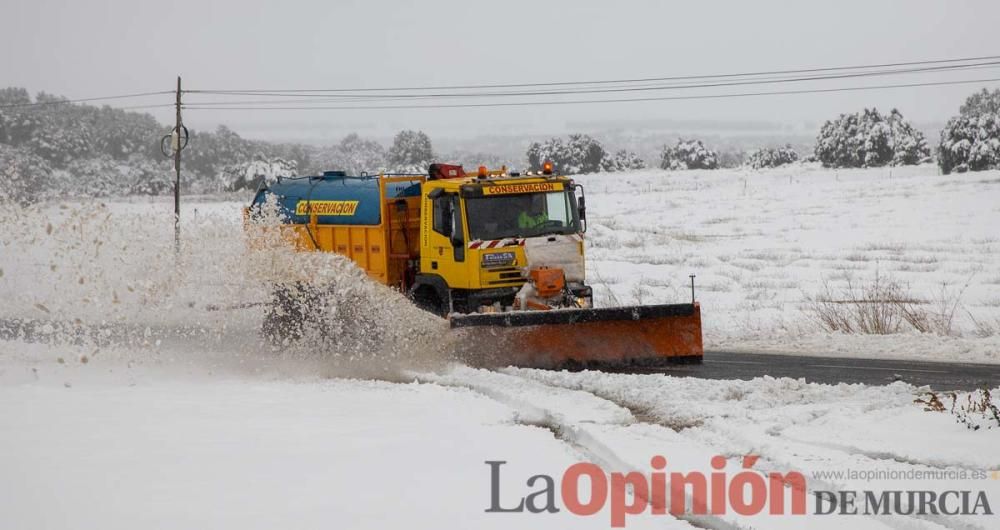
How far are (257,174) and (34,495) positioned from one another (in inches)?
1713

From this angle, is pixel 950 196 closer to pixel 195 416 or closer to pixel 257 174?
pixel 257 174

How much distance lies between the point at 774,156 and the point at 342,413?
10509cm

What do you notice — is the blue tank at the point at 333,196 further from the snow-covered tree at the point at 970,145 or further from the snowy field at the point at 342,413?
the snow-covered tree at the point at 970,145

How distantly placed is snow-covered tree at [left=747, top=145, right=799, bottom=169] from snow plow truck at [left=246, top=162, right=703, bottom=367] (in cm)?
9316

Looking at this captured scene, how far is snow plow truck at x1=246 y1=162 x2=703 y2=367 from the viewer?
42.4ft

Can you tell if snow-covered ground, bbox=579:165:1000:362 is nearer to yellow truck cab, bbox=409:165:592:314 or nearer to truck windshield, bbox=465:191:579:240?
A: yellow truck cab, bbox=409:165:592:314

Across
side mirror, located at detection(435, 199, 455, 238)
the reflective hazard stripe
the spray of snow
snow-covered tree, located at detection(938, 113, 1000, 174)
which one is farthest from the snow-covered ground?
snow-covered tree, located at detection(938, 113, 1000, 174)

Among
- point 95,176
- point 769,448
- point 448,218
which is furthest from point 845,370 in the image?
point 95,176

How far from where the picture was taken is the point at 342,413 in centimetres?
977

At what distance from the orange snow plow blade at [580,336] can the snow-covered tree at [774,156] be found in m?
94.1

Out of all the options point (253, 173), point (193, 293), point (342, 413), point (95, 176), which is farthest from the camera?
point (95, 176)

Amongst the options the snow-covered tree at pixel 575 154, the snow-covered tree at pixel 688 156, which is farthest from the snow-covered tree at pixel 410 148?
the snow-covered tree at pixel 688 156

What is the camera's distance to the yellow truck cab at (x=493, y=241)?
13.8 meters

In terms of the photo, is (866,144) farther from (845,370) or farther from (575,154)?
(845,370)
